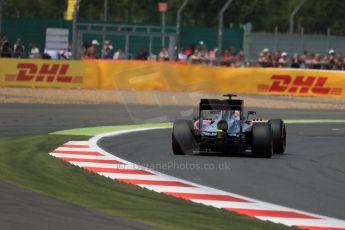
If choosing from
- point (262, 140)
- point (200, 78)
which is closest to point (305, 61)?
point (200, 78)

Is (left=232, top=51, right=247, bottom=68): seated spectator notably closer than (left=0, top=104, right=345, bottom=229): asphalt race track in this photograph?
No

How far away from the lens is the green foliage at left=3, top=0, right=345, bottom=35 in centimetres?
5781

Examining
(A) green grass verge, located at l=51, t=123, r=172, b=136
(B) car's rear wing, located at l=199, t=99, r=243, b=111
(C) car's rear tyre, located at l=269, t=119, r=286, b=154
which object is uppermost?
(B) car's rear wing, located at l=199, t=99, r=243, b=111

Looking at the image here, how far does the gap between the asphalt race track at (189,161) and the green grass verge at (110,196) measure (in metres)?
0.33

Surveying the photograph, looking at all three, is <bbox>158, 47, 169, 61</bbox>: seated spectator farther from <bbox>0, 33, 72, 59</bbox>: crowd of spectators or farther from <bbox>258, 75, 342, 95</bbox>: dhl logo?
<bbox>258, 75, 342, 95</bbox>: dhl logo

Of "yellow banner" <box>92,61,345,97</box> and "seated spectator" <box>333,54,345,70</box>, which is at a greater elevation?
"seated spectator" <box>333,54,345,70</box>

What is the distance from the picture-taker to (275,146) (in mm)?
15359

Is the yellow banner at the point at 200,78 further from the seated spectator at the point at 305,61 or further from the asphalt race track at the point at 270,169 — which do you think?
the asphalt race track at the point at 270,169

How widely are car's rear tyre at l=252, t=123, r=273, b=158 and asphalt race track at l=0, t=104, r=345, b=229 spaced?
0.23m

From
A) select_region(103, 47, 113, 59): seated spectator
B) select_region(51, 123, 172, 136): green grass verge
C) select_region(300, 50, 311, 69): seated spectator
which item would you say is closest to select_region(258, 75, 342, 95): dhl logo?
select_region(300, 50, 311, 69): seated spectator

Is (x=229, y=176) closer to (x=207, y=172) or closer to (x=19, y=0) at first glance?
(x=207, y=172)

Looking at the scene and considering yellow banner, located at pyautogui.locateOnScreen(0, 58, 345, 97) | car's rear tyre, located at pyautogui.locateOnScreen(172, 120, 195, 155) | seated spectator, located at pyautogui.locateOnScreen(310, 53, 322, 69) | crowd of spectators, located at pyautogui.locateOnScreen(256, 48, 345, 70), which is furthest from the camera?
seated spectator, located at pyautogui.locateOnScreen(310, 53, 322, 69)

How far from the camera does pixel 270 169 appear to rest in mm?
13086

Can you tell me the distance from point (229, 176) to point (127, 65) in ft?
66.4
